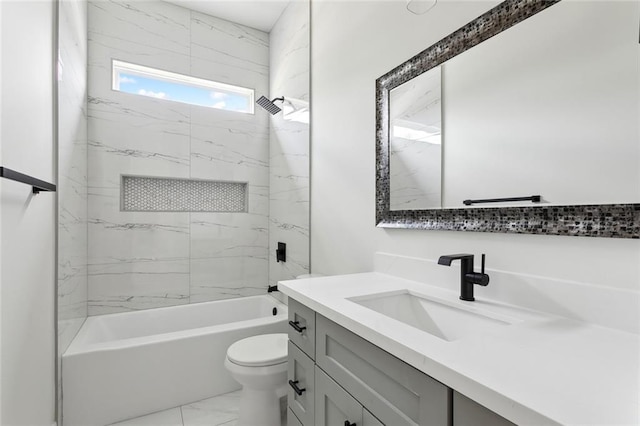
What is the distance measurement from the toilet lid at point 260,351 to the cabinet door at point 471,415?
3.93ft

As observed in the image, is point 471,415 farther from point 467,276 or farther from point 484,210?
point 484,210

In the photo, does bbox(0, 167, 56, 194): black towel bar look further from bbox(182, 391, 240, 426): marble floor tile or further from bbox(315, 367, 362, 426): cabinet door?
→ bbox(182, 391, 240, 426): marble floor tile

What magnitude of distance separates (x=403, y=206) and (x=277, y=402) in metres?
1.26

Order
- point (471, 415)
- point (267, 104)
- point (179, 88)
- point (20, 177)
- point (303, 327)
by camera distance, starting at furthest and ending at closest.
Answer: point (179, 88) → point (267, 104) → point (303, 327) → point (20, 177) → point (471, 415)

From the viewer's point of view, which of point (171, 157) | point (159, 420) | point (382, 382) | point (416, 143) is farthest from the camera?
point (171, 157)

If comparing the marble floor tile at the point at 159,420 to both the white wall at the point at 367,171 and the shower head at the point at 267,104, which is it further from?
the shower head at the point at 267,104

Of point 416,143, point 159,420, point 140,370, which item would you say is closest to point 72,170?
point 140,370

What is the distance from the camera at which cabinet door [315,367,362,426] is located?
3.01ft

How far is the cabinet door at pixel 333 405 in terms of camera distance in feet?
3.01

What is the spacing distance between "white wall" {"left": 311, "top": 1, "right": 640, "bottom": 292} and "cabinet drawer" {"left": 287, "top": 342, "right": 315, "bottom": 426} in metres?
0.66

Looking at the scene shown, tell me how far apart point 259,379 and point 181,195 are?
1889 millimetres

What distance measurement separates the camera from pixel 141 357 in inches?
75.2

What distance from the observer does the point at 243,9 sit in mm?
2838

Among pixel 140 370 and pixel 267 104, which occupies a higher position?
pixel 267 104
